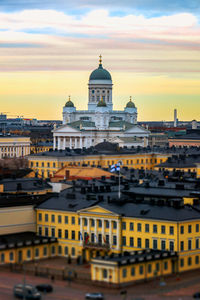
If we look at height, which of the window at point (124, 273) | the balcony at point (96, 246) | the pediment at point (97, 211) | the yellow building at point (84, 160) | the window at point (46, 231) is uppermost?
the yellow building at point (84, 160)

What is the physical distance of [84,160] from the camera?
557 feet

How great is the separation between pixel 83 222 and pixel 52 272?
9.97m

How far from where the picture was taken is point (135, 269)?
72625 millimetres

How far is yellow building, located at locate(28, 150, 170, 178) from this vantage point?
539ft

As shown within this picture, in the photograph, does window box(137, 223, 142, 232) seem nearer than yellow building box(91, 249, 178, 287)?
No

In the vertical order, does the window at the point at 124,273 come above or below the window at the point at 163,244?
below

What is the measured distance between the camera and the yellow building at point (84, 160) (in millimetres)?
164375

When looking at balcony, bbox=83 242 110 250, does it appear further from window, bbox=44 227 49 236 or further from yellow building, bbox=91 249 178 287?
window, bbox=44 227 49 236

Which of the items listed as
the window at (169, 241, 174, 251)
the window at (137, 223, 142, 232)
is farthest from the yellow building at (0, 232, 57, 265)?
the window at (169, 241, 174, 251)

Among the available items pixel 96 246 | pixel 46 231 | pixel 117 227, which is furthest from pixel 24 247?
pixel 117 227

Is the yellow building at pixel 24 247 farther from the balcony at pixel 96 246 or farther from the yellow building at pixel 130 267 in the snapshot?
the yellow building at pixel 130 267

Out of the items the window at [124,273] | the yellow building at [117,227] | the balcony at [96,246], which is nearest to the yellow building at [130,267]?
the window at [124,273]

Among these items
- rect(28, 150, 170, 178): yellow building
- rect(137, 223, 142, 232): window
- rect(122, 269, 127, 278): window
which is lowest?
rect(122, 269, 127, 278): window

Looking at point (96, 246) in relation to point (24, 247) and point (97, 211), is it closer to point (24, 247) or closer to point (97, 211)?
point (97, 211)
